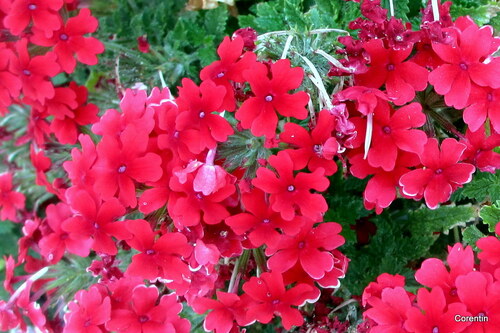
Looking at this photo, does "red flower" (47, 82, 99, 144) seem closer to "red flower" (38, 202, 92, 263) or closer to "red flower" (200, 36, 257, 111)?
"red flower" (38, 202, 92, 263)

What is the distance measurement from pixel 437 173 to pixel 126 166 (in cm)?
65

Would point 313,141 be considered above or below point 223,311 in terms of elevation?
above

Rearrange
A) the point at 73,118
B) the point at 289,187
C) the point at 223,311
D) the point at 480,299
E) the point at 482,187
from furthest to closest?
the point at 73,118 < the point at 482,187 < the point at 223,311 < the point at 289,187 < the point at 480,299

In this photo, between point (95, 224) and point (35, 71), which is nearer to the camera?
point (95, 224)

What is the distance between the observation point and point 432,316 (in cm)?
98

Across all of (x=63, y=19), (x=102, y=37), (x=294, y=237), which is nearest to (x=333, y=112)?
(x=294, y=237)

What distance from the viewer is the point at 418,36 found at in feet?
3.52

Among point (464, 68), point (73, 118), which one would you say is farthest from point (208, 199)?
point (73, 118)

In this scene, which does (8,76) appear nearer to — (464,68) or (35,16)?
(35,16)

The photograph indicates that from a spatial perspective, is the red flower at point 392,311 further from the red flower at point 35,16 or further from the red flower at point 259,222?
the red flower at point 35,16

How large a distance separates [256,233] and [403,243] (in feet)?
1.99

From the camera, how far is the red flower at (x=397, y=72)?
1084mm

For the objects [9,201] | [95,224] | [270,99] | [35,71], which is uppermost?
[270,99]

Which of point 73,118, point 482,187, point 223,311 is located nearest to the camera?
point 223,311
